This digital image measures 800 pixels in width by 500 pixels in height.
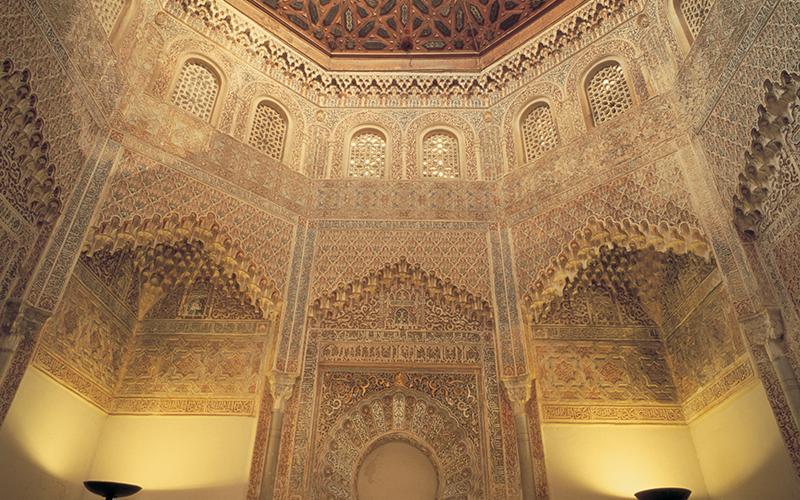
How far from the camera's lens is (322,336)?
654 cm

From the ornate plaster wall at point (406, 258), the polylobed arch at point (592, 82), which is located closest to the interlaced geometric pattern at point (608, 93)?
the polylobed arch at point (592, 82)

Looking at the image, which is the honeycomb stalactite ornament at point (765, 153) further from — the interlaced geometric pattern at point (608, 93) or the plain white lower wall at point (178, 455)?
the plain white lower wall at point (178, 455)

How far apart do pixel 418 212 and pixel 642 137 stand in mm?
2832

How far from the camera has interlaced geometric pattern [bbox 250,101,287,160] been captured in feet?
24.3

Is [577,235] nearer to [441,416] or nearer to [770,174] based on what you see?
[770,174]

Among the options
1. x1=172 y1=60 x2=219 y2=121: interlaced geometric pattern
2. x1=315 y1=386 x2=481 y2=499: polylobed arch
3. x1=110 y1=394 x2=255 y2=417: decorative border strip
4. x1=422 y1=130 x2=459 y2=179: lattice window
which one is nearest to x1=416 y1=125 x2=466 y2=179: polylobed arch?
x1=422 y1=130 x2=459 y2=179: lattice window

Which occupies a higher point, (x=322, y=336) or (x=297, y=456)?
(x=322, y=336)

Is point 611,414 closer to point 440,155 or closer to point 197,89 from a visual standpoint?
point 440,155

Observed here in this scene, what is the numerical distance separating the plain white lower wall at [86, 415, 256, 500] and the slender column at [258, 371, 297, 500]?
344mm

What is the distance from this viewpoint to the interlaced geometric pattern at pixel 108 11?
567 cm

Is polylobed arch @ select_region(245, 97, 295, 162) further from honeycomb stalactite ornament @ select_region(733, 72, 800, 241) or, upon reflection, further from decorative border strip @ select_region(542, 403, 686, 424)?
honeycomb stalactite ornament @ select_region(733, 72, 800, 241)

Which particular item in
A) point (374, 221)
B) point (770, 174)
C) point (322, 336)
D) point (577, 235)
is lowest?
point (322, 336)

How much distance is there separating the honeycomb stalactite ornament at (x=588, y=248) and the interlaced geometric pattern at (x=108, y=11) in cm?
553

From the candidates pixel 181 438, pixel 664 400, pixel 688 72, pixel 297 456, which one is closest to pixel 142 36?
pixel 181 438
